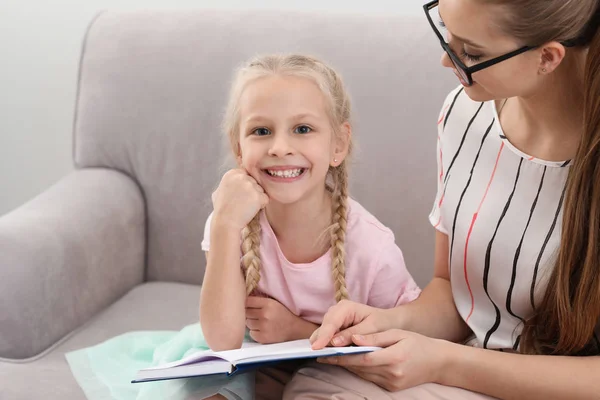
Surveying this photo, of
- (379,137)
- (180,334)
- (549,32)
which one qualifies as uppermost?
(549,32)

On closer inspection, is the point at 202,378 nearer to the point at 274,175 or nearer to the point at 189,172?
the point at 274,175

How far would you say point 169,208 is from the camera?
6.36 feet

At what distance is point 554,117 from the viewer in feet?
4.09

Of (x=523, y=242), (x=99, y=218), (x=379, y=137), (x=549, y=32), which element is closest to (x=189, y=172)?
(x=99, y=218)

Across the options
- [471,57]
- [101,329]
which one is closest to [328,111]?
[471,57]

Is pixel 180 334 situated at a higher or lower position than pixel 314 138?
lower

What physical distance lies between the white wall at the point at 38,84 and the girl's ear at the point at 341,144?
1092 millimetres

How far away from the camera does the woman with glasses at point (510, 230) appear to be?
1133mm

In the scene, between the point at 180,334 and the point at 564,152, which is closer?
the point at 564,152

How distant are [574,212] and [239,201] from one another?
1.75 ft

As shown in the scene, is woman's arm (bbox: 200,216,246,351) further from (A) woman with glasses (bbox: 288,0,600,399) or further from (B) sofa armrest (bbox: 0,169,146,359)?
(B) sofa armrest (bbox: 0,169,146,359)

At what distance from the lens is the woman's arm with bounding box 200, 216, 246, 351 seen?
1343 mm

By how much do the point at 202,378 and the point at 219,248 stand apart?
215mm

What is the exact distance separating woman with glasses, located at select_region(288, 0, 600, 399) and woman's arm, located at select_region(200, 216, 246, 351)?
0.15m
